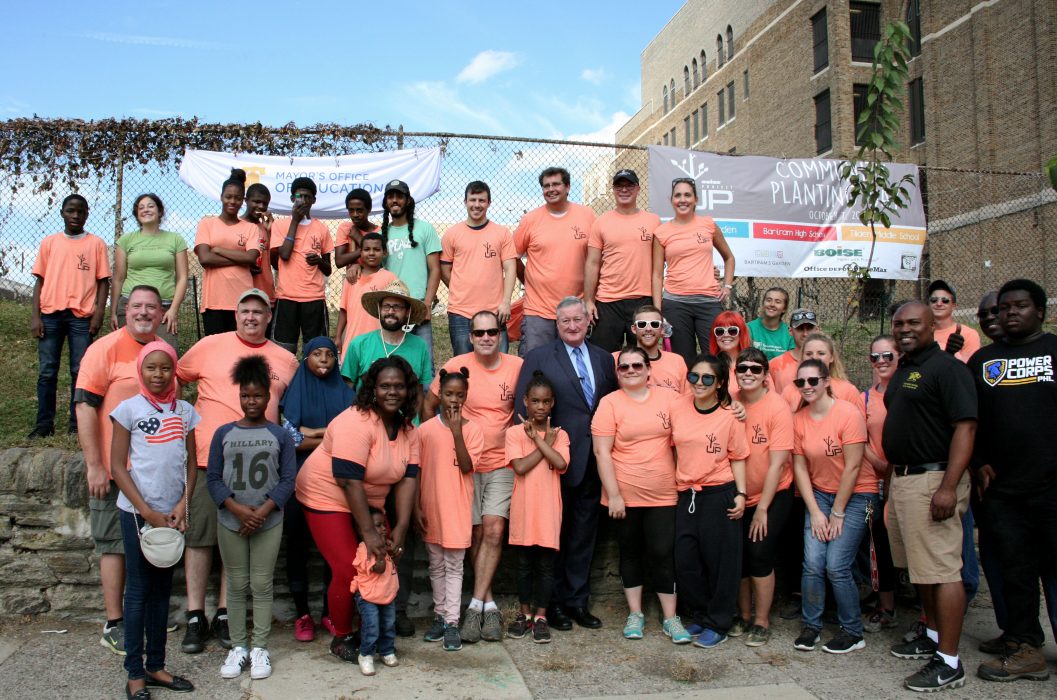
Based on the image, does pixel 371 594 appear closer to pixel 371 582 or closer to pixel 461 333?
pixel 371 582

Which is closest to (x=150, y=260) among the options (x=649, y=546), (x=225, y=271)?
(x=225, y=271)

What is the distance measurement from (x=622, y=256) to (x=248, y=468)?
3.24m

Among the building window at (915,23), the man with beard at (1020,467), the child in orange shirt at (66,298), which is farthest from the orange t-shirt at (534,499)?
the building window at (915,23)

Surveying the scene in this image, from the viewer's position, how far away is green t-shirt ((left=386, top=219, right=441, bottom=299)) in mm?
6266

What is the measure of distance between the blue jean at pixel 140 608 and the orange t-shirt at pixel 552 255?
3259 mm

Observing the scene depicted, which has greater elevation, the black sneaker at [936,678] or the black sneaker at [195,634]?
the black sneaker at [195,634]

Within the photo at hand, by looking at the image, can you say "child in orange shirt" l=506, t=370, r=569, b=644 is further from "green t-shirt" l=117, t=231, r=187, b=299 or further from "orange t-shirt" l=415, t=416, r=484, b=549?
"green t-shirt" l=117, t=231, r=187, b=299

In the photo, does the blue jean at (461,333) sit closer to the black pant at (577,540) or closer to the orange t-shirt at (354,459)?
the black pant at (577,540)

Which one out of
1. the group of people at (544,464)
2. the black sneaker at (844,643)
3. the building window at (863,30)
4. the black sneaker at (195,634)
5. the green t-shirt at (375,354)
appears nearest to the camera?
the group of people at (544,464)

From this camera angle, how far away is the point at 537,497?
16.3 ft

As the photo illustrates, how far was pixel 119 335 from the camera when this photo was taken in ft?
15.1

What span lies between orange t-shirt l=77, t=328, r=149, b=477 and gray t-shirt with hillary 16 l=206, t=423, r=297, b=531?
63 centimetres

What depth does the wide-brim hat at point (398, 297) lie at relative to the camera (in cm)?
533

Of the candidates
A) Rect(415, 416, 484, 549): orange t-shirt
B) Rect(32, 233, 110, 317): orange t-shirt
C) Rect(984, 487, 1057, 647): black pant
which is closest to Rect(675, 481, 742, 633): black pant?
Rect(415, 416, 484, 549): orange t-shirt
